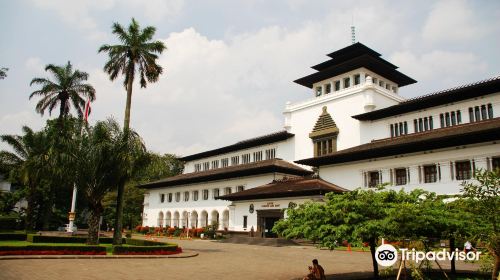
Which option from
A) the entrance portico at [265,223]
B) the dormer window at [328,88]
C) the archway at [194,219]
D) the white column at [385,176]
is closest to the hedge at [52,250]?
the entrance portico at [265,223]

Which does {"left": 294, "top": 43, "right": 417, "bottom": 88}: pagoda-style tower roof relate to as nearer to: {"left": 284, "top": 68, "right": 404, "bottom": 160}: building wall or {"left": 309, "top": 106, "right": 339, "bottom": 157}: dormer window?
{"left": 284, "top": 68, "right": 404, "bottom": 160}: building wall

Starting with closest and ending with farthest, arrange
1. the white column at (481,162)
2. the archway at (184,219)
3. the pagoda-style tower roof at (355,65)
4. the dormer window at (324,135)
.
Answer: the white column at (481,162) < the pagoda-style tower roof at (355,65) < the dormer window at (324,135) < the archway at (184,219)

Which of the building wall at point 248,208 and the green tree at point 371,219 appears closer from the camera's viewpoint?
the green tree at point 371,219

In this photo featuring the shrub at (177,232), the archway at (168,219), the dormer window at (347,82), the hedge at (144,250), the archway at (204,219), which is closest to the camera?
the hedge at (144,250)

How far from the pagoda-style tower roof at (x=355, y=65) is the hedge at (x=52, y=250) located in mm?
29969

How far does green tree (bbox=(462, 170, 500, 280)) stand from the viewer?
10.5m

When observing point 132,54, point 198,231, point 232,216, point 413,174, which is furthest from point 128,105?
point 198,231

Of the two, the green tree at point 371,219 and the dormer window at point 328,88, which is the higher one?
the dormer window at point 328,88

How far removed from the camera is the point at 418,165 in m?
31.2

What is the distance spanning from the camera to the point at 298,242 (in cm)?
3547

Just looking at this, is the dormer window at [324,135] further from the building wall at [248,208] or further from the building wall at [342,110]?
the building wall at [248,208]

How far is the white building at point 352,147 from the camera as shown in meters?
29.9

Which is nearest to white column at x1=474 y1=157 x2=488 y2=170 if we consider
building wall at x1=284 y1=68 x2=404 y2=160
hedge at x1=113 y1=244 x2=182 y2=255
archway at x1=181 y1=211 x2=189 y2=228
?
building wall at x1=284 y1=68 x2=404 y2=160

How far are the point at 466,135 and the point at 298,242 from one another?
16.1 m
